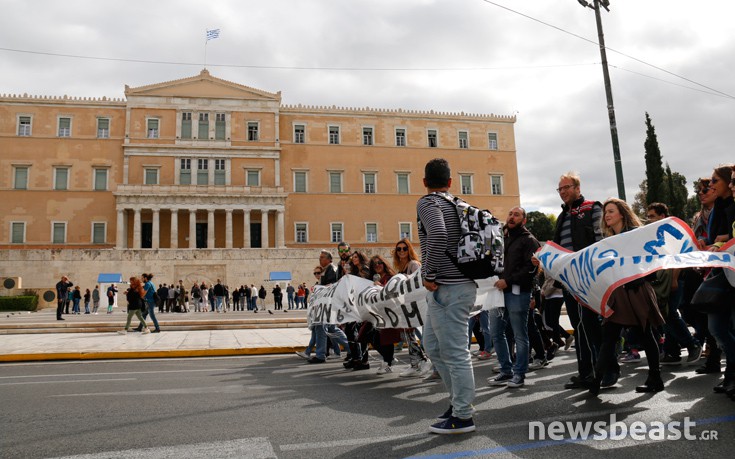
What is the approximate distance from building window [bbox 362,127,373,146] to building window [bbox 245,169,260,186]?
10123 mm

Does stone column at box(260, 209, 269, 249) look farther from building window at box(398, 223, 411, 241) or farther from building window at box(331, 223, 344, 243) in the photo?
building window at box(398, 223, 411, 241)

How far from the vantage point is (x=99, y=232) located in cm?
4491

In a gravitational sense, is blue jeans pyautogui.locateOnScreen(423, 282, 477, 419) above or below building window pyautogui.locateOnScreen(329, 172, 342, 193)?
below

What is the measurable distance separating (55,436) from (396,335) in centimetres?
419

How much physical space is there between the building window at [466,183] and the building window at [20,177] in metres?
36.8

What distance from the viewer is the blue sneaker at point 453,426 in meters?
3.83

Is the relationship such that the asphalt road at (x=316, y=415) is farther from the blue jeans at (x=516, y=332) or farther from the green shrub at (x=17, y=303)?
the green shrub at (x=17, y=303)

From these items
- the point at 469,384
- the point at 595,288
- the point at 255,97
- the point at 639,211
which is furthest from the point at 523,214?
the point at 639,211

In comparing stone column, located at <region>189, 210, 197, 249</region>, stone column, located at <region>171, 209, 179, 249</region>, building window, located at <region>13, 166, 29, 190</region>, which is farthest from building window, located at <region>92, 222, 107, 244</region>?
stone column, located at <region>189, 210, 197, 249</region>

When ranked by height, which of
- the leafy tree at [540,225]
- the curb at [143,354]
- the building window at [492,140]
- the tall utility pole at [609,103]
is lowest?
the curb at [143,354]

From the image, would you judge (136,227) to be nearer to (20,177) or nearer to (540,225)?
(20,177)

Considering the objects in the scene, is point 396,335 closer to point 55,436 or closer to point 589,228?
point 589,228

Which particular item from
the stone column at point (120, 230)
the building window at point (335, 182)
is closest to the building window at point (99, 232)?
the stone column at point (120, 230)

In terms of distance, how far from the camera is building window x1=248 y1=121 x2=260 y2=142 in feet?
160
